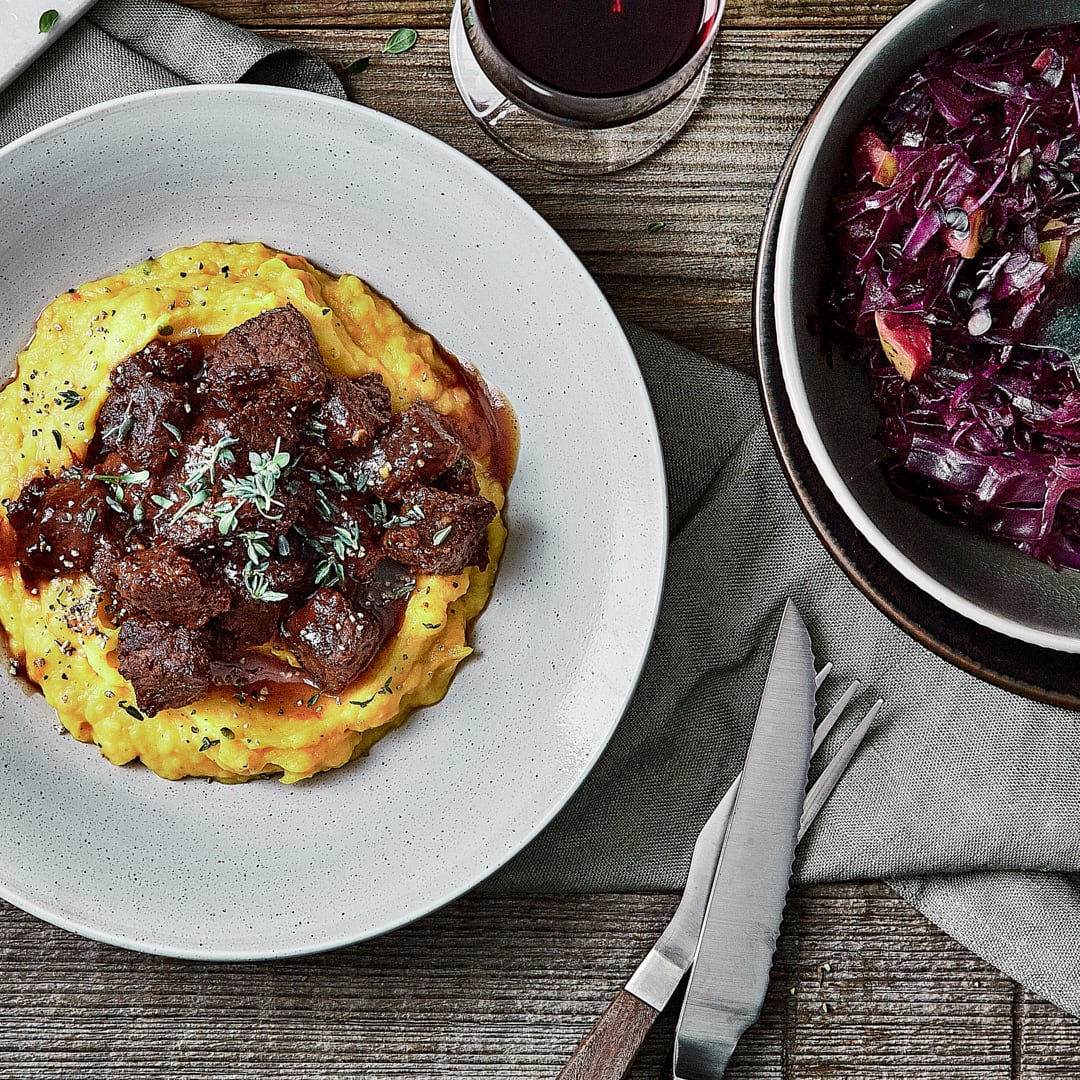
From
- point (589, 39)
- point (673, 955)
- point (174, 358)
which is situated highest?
point (589, 39)

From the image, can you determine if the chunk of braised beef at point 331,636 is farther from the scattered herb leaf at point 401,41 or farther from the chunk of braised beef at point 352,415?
the scattered herb leaf at point 401,41

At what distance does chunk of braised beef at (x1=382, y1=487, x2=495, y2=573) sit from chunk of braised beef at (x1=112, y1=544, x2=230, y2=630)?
53 centimetres

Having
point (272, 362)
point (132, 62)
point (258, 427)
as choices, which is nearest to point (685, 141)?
point (272, 362)

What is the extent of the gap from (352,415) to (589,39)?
1338 mm

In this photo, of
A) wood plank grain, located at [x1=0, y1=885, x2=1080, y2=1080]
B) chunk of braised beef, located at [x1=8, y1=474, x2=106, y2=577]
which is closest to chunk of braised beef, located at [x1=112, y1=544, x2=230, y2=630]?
chunk of braised beef, located at [x1=8, y1=474, x2=106, y2=577]

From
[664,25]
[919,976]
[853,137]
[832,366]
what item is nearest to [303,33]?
[664,25]

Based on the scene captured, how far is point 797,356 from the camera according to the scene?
115 inches

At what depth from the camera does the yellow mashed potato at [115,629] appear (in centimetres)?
326

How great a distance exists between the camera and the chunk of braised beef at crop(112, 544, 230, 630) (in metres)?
2.98

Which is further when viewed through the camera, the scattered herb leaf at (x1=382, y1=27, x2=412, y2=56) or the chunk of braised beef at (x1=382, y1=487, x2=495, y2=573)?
the scattered herb leaf at (x1=382, y1=27, x2=412, y2=56)

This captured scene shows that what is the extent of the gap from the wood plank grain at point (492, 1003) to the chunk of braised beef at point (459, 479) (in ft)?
4.92

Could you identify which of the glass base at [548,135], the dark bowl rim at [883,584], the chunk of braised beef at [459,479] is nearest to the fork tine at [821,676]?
the dark bowl rim at [883,584]

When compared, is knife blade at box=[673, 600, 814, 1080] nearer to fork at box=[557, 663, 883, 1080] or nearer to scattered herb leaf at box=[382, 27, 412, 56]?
fork at box=[557, 663, 883, 1080]

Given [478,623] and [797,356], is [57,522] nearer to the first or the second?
[478,623]
